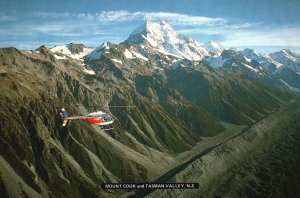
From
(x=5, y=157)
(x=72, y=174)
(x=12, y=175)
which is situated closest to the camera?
(x=12, y=175)

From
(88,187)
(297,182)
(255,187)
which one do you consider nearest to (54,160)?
(88,187)

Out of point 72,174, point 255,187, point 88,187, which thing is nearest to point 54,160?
point 72,174

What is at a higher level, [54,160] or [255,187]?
[54,160]

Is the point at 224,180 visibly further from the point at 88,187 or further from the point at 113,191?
the point at 88,187

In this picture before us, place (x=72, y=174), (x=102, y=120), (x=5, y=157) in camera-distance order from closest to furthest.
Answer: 1. (x=102, y=120)
2. (x=5, y=157)
3. (x=72, y=174)

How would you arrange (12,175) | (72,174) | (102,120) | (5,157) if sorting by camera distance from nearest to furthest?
(102,120) → (12,175) → (5,157) → (72,174)

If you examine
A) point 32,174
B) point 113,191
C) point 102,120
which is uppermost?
point 102,120

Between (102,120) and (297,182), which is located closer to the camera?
(102,120)

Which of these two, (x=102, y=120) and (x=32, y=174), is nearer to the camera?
(x=102, y=120)

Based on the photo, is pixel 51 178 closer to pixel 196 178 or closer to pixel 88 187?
pixel 88 187
